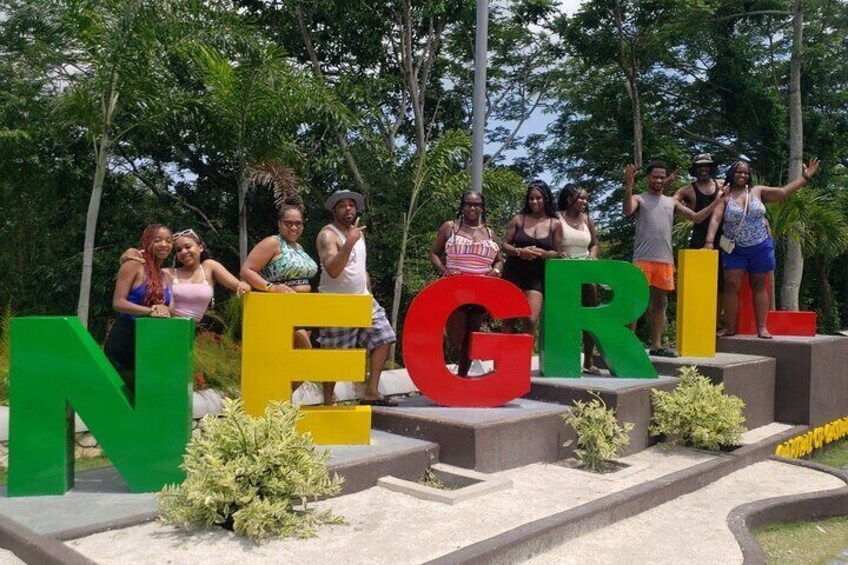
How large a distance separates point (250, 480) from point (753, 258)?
5.92m

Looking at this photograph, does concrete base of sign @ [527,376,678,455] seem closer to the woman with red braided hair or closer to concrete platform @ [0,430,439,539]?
concrete platform @ [0,430,439,539]

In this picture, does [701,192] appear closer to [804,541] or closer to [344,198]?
[804,541]

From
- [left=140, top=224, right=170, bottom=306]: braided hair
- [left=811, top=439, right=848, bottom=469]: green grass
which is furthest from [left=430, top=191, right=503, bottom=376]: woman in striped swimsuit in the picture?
[left=811, top=439, right=848, bottom=469]: green grass

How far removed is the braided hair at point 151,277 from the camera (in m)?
4.50

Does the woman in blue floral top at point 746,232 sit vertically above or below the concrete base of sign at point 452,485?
above

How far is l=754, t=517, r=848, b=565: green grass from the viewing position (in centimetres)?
450

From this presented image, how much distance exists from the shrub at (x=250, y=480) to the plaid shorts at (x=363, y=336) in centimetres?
131

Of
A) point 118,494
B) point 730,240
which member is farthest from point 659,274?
point 118,494

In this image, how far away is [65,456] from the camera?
4.15 meters

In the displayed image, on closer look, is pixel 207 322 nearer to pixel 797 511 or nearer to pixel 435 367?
pixel 435 367

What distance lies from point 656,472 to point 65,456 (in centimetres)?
393

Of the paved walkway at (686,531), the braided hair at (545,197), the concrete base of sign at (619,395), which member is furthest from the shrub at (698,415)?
the braided hair at (545,197)

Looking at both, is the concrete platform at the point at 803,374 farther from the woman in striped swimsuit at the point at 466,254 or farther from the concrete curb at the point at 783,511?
the woman in striped swimsuit at the point at 466,254

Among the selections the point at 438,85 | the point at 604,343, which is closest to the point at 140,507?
the point at 604,343
